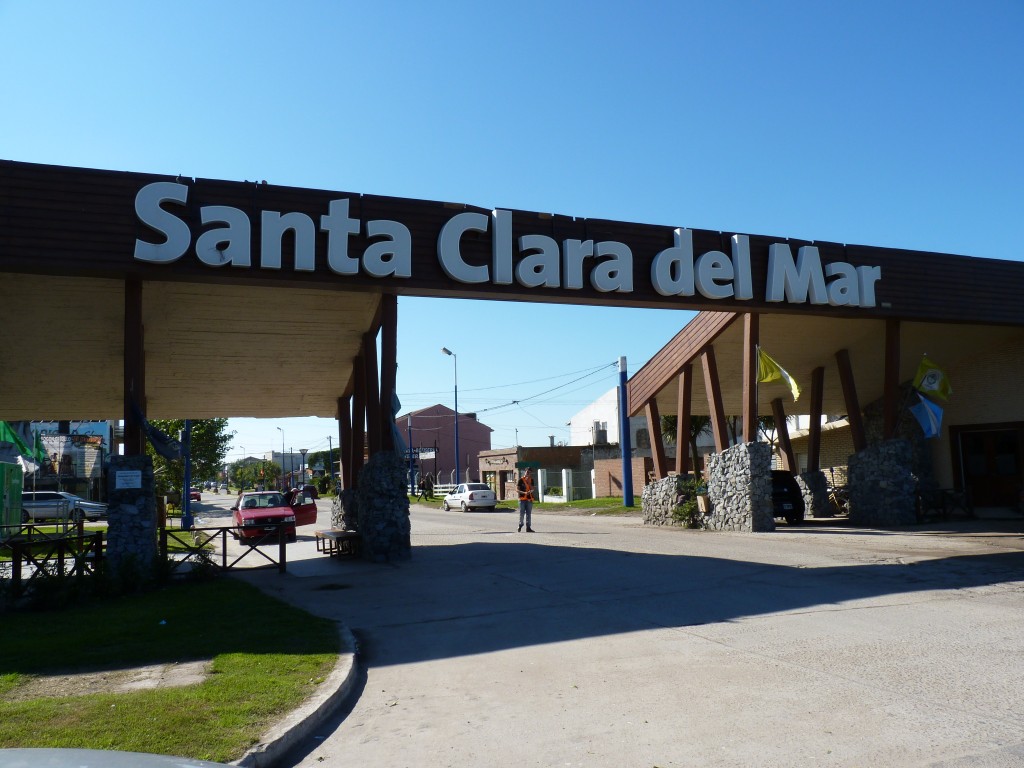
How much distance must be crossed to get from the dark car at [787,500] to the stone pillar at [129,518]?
17544 millimetres

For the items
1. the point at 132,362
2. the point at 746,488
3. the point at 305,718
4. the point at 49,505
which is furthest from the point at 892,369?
the point at 49,505

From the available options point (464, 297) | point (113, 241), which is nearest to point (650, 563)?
point (464, 297)

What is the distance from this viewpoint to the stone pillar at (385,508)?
1609cm

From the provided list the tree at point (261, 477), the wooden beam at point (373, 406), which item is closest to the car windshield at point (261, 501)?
the wooden beam at point (373, 406)

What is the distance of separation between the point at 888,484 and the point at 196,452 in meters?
40.5

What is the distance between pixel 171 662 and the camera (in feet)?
26.0

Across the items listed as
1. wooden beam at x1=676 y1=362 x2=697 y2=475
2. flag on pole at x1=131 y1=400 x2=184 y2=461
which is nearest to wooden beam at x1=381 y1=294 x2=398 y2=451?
flag on pole at x1=131 y1=400 x2=184 y2=461

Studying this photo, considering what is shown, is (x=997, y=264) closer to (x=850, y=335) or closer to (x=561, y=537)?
(x=850, y=335)

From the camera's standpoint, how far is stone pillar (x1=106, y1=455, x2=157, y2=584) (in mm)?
13086

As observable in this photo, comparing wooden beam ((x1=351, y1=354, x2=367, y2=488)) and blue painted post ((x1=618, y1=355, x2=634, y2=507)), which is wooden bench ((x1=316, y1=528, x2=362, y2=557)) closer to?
wooden beam ((x1=351, y1=354, x2=367, y2=488))

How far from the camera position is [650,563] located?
48.8ft

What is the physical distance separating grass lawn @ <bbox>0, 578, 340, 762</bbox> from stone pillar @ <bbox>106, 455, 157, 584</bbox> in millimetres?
714

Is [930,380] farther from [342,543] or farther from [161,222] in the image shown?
[161,222]

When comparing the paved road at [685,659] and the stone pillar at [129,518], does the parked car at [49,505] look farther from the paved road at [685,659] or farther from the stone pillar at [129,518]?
the paved road at [685,659]
